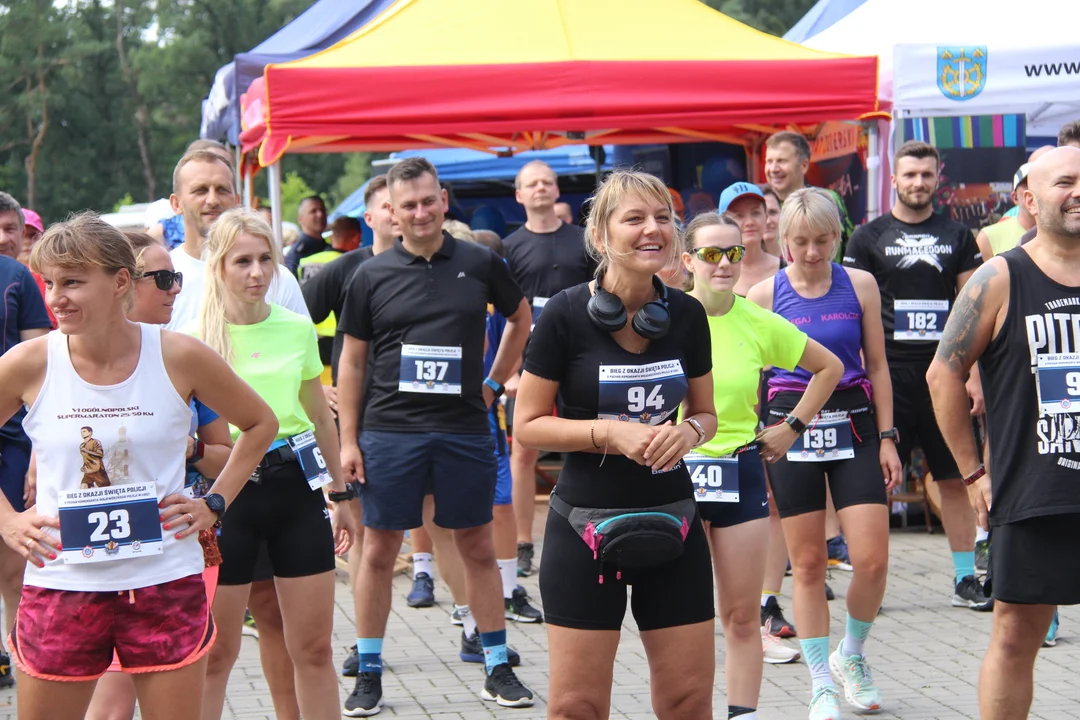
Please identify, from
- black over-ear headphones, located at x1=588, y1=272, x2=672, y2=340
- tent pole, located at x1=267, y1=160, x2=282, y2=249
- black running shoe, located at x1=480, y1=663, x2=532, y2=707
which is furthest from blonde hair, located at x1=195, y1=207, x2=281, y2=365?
tent pole, located at x1=267, y1=160, x2=282, y2=249

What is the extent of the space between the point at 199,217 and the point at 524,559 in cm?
350

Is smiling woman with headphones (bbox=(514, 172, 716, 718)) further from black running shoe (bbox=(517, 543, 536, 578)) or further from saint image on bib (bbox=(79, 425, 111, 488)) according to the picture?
black running shoe (bbox=(517, 543, 536, 578))

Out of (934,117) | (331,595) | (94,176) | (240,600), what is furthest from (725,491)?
(94,176)

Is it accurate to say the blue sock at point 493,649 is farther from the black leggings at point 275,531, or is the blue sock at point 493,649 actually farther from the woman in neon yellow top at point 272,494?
the black leggings at point 275,531

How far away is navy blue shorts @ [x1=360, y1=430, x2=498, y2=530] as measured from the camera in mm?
5402

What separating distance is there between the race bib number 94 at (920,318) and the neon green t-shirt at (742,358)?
8.01 ft

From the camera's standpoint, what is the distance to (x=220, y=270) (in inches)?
170

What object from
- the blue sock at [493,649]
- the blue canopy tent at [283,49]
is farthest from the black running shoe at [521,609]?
the blue canopy tent at [283,49]

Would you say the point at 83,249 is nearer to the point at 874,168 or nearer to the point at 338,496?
Result: the point at 338,496

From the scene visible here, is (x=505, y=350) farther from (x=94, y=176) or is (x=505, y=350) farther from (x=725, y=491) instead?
(x=94, y=176)

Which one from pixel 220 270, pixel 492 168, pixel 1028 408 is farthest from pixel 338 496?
pixel 492 168

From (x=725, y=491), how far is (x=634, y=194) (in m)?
1.33

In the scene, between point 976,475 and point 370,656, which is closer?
point 976,475

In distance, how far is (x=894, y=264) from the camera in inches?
276
